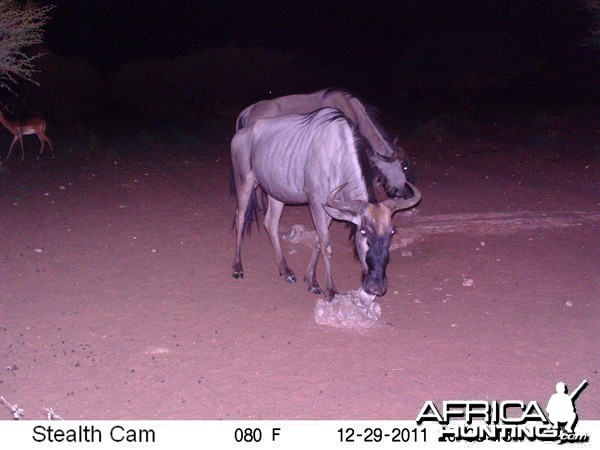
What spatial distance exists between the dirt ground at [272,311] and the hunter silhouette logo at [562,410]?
0.24 metres

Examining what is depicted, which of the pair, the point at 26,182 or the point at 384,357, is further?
the point at 26,182

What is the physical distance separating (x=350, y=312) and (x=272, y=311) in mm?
792

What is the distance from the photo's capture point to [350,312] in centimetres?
A: 548

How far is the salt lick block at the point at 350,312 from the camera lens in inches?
216

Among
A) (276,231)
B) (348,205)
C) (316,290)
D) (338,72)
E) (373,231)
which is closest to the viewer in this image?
(373,231)

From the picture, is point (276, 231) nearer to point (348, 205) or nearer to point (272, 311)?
point (272, 311)

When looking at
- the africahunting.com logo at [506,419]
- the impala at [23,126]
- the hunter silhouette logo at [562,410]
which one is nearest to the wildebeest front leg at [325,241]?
the africahunting.com logo at [506,419]

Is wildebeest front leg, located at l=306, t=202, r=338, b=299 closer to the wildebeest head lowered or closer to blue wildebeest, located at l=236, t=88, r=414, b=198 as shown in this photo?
the wildebeest head lowered

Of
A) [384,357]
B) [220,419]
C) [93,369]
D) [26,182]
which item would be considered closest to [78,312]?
[93,369]

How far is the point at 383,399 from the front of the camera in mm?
4293

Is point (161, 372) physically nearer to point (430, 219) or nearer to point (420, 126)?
point (430, 219)

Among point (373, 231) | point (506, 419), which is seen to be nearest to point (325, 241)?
point (373, 231)

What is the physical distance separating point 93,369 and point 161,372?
514 mm

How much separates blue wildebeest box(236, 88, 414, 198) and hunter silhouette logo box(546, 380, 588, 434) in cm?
437
